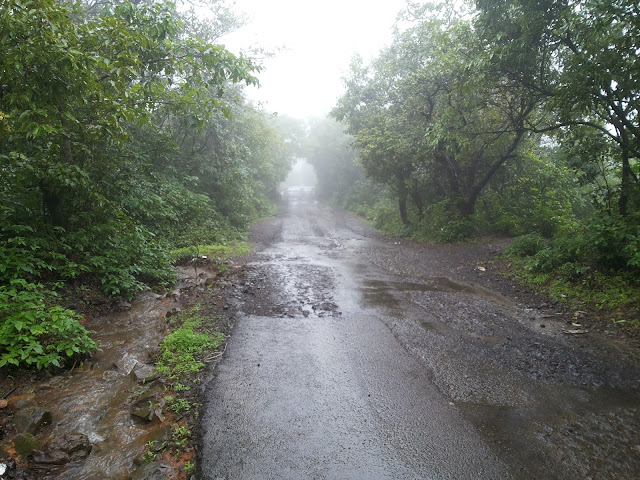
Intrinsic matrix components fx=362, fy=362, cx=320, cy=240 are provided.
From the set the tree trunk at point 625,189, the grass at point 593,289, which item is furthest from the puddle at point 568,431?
the tree trunk at point 625,189

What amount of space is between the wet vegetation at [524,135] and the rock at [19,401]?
7.75 meters

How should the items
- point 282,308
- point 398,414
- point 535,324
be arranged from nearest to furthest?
1. point 398,414
2. point 535,324
3. point 282,308

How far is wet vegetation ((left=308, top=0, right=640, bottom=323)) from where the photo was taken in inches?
251

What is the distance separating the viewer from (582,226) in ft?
25.6

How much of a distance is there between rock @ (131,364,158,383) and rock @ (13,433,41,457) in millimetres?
1104

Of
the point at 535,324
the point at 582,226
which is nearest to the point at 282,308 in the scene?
the point at 535,324

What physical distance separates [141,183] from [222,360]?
5620 millimetres

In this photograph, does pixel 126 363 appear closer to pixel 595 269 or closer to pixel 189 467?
pixel 189 467

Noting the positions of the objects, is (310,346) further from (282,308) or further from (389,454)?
(389,454)

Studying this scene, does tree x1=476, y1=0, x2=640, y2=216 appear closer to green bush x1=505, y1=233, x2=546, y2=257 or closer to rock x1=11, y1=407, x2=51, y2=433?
green bush x1=505, y1=233, x2=546, y2=257

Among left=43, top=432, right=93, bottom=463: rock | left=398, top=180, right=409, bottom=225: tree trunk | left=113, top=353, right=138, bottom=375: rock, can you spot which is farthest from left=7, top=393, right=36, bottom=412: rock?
left=398, top=180, right=409, bottom=225: tree trunk

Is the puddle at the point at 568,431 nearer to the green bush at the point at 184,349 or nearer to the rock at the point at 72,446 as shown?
the green bush at the point at 184,349

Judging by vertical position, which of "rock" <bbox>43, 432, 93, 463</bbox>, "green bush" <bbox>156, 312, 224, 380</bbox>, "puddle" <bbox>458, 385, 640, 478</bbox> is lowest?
"green bush" <bbox>156, 312, 224, 380</bbox>

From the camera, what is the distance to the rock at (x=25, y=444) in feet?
8.82
